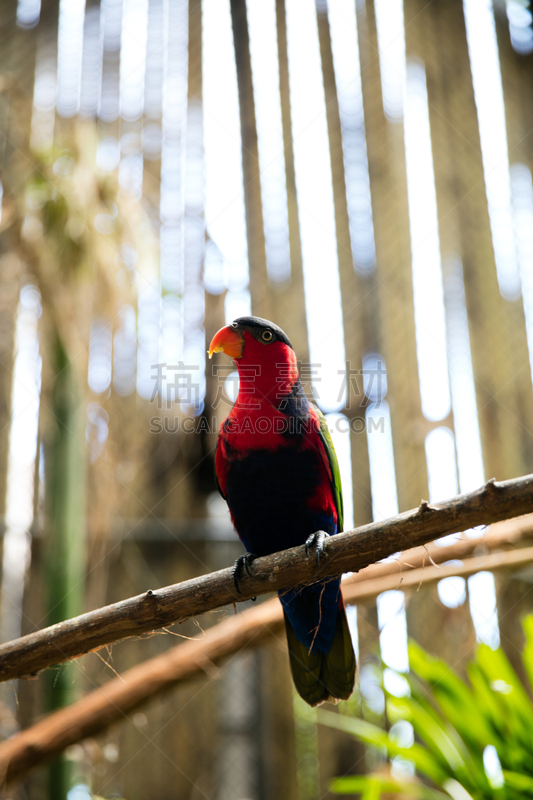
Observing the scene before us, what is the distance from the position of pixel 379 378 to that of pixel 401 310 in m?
0.53

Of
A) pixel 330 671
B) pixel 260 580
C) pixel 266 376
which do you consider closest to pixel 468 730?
Answer: pixel 330 671

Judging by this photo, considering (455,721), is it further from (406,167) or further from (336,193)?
(406,167)

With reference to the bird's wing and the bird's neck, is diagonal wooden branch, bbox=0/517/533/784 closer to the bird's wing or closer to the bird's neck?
the bird's wing

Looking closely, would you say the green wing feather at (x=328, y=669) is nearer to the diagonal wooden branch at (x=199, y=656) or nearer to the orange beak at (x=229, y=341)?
the diagonal wooden branch at (x=199, y=656)

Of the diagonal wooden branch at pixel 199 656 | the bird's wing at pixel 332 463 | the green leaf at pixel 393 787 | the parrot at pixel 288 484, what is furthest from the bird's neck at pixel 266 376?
the green leaf at pixel 393 787

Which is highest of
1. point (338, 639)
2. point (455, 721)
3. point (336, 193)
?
point (336, 193)

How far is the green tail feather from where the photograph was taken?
1.86 m

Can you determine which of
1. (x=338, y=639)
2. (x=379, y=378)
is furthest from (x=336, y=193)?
(x=338, y=639)

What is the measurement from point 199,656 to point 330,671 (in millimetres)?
602

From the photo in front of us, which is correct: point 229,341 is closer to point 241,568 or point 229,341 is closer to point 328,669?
point 241,568

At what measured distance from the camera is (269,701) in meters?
3.19

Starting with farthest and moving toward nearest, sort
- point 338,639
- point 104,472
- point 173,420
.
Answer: point 173,420, point 104,472, point 338,639

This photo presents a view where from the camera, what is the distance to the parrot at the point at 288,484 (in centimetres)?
184

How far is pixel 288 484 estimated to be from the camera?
1.84 metres
